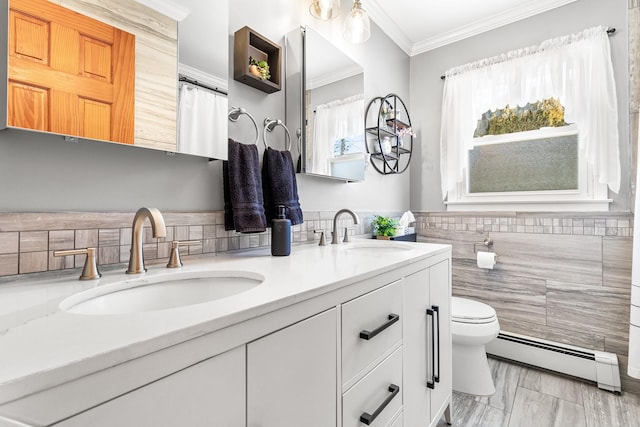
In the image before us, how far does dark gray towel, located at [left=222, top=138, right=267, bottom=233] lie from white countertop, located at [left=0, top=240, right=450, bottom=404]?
0.98 feet

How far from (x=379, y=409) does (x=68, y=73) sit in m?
1.32

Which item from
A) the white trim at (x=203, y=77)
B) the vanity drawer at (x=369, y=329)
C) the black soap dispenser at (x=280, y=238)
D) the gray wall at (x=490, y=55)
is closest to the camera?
the vanity drawer at (x=369, y=329)

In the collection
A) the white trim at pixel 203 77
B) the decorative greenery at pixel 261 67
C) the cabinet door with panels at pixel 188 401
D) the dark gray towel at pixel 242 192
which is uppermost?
the decorative greenery at pixel 261 67

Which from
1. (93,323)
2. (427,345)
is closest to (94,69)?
(93,323)

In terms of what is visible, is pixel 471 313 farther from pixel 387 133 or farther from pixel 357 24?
pixel 357 24

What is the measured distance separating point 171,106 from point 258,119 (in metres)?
0.43

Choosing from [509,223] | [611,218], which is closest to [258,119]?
[509,223]

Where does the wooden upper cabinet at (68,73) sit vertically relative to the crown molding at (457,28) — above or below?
below

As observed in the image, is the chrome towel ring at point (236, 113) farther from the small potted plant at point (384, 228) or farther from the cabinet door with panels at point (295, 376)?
the small potted plant at point (384, 228)

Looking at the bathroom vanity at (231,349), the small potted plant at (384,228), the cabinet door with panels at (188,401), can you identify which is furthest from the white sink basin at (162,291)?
the small potted plant at (384,228)

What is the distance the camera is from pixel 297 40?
158cm

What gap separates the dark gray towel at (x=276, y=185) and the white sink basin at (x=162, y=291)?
0.49 metres

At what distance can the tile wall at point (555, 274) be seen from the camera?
1.93 meters

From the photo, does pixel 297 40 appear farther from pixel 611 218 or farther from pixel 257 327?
pixel 611 218
